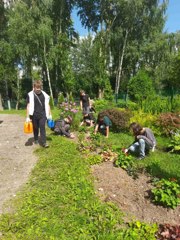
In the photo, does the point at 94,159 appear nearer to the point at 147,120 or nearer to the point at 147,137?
the point at 147,137

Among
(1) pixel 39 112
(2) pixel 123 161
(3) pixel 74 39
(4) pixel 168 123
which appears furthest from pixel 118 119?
(3) pixel 74 39

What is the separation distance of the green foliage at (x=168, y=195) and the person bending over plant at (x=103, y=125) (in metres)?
3.86

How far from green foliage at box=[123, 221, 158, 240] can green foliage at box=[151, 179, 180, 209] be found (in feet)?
1.86

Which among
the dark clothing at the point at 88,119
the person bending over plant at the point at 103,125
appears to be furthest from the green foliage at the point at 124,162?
the dark clothing at the point at 88,119

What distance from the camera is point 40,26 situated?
2427 centimetres

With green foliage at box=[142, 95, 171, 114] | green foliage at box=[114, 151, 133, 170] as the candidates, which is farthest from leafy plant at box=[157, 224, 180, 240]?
green foliage at box=[142, 95, 171, 114]

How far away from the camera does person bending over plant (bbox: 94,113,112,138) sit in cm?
810

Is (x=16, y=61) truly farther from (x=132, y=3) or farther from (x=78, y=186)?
(x=78, y=186)

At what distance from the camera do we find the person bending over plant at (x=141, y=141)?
6.12 m

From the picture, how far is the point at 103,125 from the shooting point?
8336 millimetres

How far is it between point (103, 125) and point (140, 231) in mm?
4977

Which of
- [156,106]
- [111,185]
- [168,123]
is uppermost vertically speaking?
[156,106]

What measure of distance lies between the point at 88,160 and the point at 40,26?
2140cm

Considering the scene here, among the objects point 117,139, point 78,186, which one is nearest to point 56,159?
point 78,186
